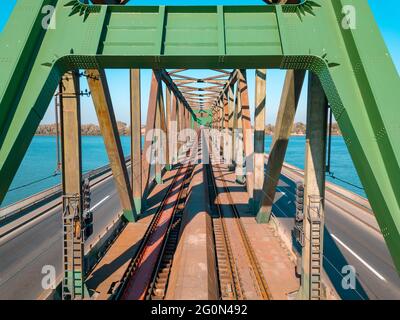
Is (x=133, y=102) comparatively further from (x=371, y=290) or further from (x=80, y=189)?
(x=371, y=290)

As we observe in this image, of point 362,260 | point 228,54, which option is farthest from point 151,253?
point 362,260

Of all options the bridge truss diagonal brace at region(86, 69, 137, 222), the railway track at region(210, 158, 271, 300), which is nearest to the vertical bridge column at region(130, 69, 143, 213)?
the bridge truss diagonal brace at region(86, 69, 137, 222)

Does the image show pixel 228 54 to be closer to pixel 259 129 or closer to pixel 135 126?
pixel 135 126

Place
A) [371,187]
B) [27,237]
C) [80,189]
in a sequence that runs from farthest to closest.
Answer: [27,237] < [80,189] < [371,187]

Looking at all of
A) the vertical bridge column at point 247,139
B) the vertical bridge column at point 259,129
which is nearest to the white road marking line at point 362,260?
the vertical bridge column at point 259,129

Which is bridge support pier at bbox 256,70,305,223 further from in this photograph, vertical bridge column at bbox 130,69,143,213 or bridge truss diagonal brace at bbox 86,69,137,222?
vertical bridge column at bbox 130,69,143,213

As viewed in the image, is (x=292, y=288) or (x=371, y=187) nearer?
(x=371, y=187)

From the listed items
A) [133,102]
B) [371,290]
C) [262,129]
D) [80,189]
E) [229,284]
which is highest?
[133,102]

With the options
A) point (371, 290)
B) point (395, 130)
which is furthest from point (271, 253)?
point (395, 130)
